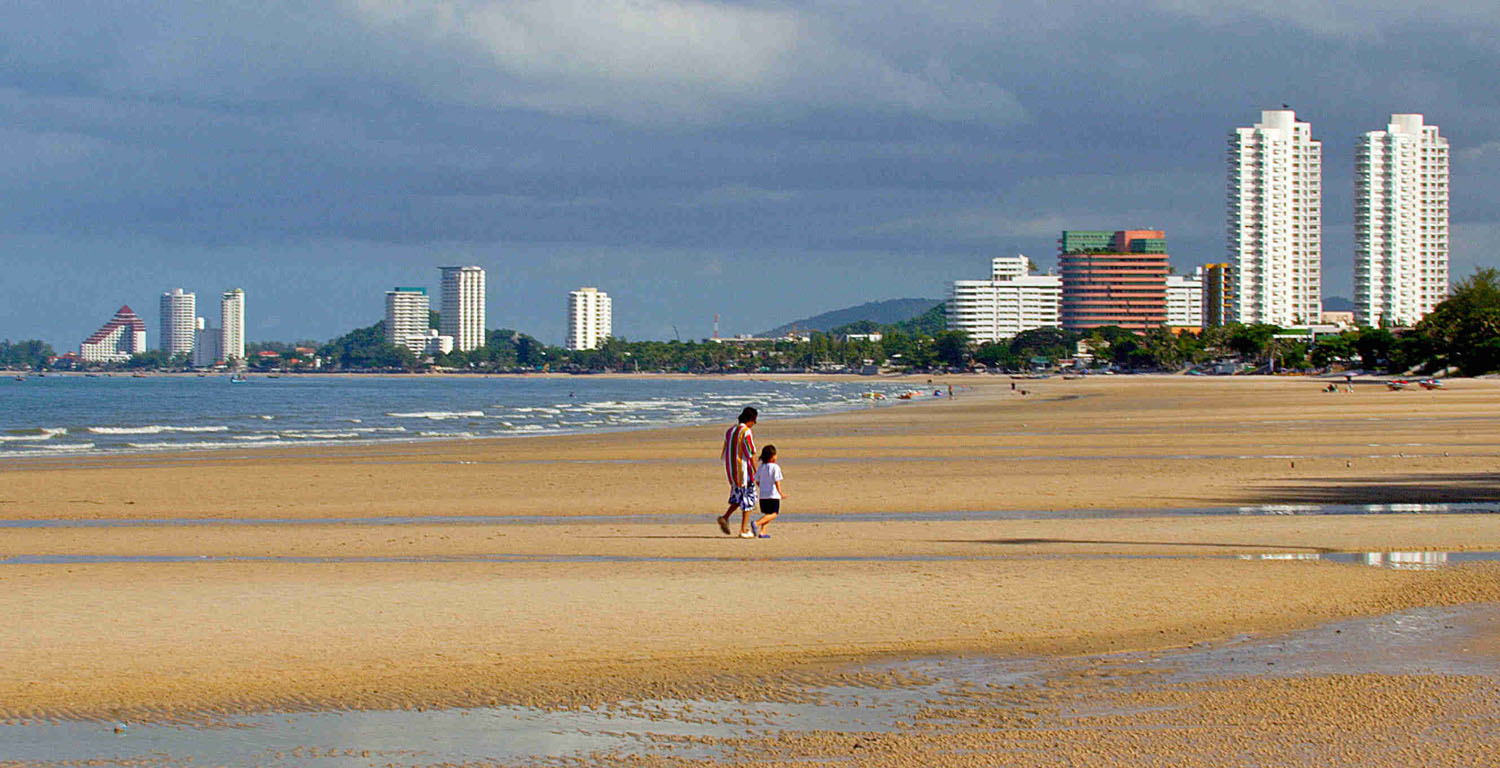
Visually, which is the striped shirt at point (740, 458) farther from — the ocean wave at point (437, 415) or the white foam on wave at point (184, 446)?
the ocean wave at point (437, 415)

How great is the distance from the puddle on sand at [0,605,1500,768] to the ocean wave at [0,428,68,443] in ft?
123

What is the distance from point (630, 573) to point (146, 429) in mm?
39701

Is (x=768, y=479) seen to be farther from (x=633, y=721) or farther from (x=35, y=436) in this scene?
(x=35, y=436)

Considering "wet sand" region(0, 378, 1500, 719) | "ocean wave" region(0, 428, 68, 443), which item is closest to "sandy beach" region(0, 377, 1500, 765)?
"wet sand" region(0, 378, 1500, 719)

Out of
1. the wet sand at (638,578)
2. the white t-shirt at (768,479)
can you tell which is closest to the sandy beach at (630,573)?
the wet sand at (638,578)

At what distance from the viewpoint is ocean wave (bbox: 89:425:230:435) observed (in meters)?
44.7

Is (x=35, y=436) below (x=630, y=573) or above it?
below

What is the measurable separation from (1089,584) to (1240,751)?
5088mm

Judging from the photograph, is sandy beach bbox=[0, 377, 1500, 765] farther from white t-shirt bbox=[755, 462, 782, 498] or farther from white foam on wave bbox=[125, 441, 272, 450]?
white foam on wave bbox=[125, 441, 272, 450]

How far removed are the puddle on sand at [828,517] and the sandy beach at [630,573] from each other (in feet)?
0.42

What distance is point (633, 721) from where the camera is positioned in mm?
7195

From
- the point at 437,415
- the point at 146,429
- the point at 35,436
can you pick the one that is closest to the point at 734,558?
the point at 35,436

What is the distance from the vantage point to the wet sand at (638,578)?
8352 mm

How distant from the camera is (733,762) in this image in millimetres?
6375
